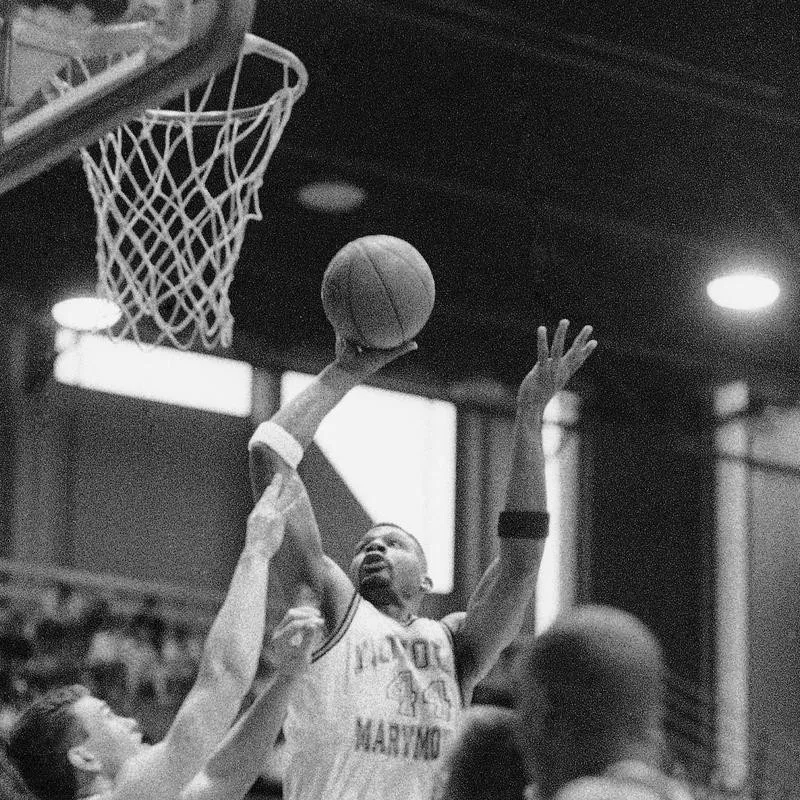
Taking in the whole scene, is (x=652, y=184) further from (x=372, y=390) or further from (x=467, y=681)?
(x=467, y=681)

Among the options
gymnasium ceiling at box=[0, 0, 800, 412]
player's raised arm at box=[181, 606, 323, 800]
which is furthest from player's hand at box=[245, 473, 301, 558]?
gymnasium ceiling at box=[0, 0, 800, 412]

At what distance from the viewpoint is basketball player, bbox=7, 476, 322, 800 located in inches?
123

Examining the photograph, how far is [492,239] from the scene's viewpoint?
991 centimetres

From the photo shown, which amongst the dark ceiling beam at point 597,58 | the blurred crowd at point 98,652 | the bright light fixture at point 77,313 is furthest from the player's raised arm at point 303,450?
the bright light fixture at point 77,313

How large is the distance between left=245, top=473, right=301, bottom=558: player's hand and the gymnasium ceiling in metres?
4.16

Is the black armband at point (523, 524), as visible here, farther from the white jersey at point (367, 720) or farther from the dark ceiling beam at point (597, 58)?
the dark ceiling beam at point (597, 58)

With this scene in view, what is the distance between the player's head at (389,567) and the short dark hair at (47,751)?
1266 millimetres

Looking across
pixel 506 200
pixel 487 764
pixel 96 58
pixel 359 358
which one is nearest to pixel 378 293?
pixel 359 358

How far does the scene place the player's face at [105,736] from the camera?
11.1 feet

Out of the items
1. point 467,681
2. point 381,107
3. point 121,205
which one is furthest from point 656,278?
point 467,681

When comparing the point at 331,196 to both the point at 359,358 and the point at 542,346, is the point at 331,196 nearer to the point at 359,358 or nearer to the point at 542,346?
the point at 542,346

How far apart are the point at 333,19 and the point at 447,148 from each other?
1.32 m

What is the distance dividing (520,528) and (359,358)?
0.67 meters

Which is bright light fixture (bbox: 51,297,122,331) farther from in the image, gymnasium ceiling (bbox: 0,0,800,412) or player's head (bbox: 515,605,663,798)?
player's head (bbox: 515,605,663,798)
